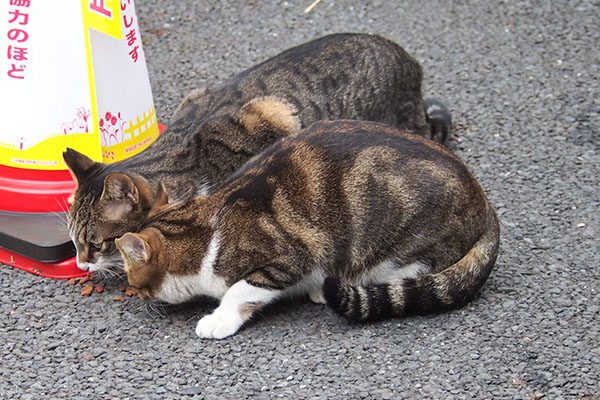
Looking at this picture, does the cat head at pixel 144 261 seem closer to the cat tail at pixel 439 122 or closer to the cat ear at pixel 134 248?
the cat ear at pixel 134 248

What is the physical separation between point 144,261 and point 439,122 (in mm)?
2243

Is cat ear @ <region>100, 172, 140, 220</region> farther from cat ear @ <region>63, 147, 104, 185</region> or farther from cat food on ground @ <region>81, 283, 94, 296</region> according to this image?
cat food on ground @ <region>81, 283, 94, 296</region>

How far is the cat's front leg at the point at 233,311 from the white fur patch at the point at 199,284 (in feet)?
0.25

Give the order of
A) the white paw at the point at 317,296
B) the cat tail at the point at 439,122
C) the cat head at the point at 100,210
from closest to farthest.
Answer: the cat head at the point at 100,210
the white paw at the point at 317,296
the cat tail at the point at 439,122

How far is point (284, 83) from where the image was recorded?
14.8ft

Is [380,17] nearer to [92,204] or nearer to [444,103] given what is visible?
[444,103]

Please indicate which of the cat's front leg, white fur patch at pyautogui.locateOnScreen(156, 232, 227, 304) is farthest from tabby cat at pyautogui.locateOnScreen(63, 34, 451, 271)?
the cat's front leg

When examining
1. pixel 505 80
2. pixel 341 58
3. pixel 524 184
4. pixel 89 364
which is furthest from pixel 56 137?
pixel 505 80

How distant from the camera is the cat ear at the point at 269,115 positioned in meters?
4.31

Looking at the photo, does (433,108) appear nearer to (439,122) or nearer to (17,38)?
(439,122)

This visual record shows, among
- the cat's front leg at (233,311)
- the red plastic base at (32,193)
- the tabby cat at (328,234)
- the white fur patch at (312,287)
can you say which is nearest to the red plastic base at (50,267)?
the red plastic base at (32,193)

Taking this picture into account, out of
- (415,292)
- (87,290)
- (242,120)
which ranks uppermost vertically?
(242,120)

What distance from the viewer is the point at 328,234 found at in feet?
12.2

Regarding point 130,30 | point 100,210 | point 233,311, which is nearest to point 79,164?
point 100,210
